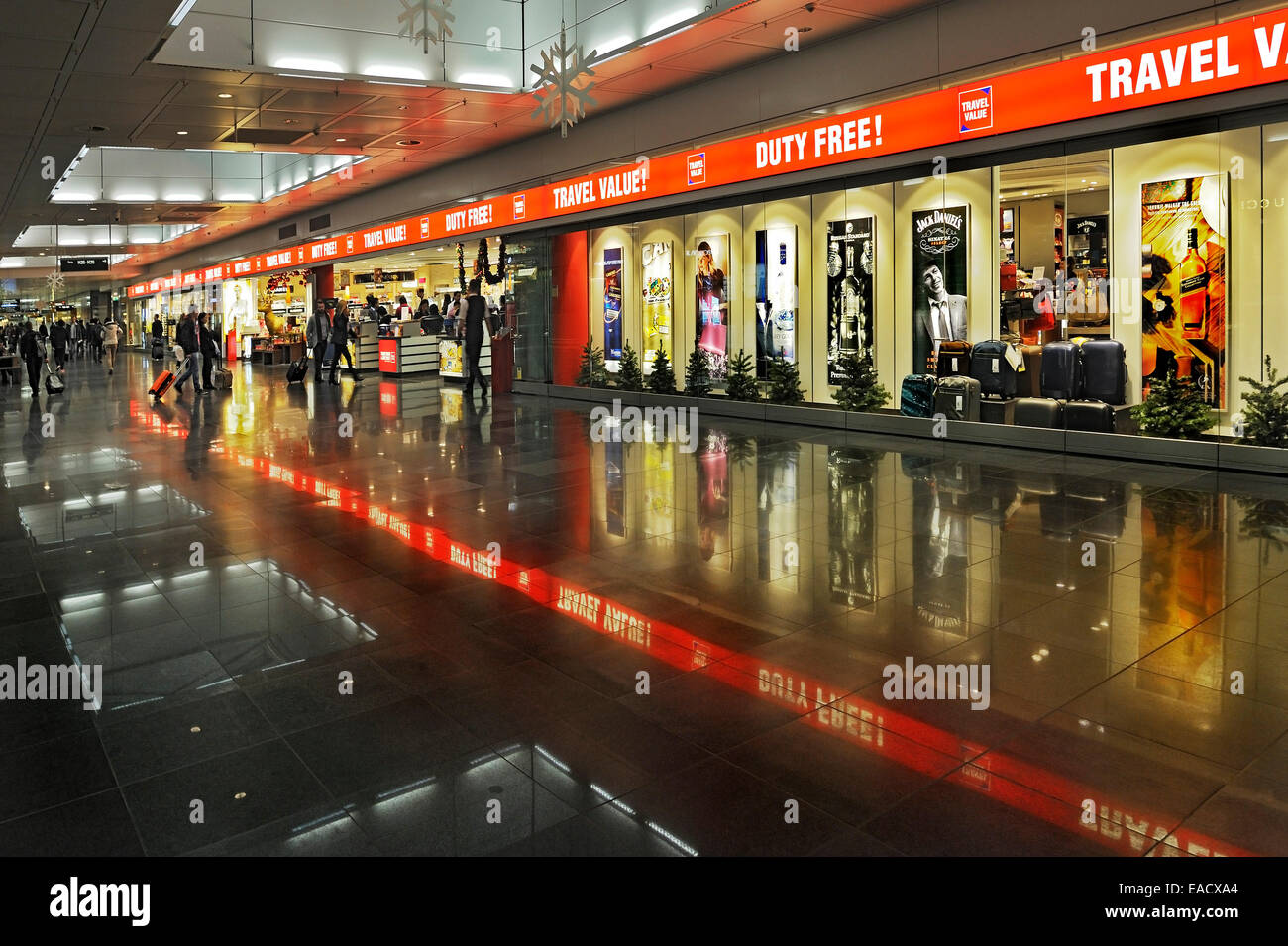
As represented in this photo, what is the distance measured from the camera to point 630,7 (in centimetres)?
1154

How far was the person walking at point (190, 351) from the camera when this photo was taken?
64.8ft

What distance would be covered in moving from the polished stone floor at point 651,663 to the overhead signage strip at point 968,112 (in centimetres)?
344

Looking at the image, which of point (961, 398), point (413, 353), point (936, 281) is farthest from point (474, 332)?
point (961, 398)

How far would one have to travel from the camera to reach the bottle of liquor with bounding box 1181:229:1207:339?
31.0 feet

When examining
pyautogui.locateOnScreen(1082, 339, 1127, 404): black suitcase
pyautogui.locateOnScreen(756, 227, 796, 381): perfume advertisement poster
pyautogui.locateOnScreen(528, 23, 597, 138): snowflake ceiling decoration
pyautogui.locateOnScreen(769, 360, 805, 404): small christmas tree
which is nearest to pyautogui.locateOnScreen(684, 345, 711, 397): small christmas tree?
pyautogui.locateOnScreen(756, 227, 796, 381): perfume advertisement poster

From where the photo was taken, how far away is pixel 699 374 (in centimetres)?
1509

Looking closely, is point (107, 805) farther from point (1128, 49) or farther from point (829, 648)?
point (1128, 49)

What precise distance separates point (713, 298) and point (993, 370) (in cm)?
511

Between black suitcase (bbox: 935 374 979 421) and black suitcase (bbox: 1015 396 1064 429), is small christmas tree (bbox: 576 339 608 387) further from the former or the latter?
black suitcase (bbox: 1015 396 1064 429)
